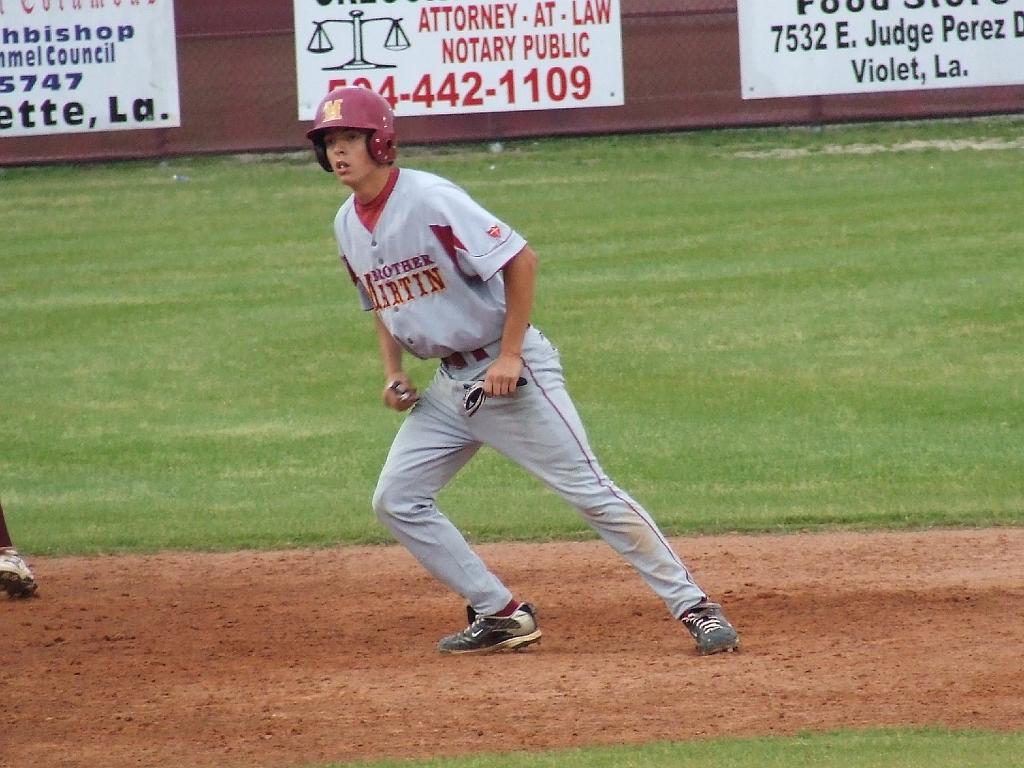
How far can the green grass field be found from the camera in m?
8.22

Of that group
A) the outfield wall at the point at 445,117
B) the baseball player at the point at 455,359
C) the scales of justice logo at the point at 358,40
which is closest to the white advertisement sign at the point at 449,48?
the scales of justice logo at the point at 358,40

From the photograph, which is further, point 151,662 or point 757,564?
point 757,564

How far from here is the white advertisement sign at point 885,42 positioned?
16.9 m

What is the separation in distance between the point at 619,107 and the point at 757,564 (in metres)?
11.7

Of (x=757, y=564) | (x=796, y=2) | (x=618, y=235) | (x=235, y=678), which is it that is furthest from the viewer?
(x=796, y=2)

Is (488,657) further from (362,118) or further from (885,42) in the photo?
(885,42)

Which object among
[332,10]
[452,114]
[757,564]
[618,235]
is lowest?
[757,564]

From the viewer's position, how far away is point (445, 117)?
58.6ft

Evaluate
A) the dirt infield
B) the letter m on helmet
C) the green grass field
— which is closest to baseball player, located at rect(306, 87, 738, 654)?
the letter m on helmet

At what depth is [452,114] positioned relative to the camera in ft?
57.5

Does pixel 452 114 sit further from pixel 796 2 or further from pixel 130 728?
pixel 130 728

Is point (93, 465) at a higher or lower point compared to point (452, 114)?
lower

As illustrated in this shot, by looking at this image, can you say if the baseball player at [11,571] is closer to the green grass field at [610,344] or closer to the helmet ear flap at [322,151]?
the green grass field at [610,344]

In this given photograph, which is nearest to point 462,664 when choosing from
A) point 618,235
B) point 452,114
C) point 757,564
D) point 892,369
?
point 757,564
